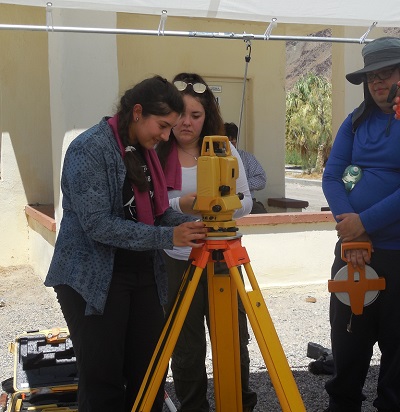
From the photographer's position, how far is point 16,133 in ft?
25.8

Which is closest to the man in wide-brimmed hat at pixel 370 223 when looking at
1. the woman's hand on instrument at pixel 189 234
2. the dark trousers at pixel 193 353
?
the dark trousers at pixel 193 353

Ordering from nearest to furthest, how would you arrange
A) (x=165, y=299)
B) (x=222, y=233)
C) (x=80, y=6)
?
(x=222, y=233) < (x=165, y=299) < (x=80, y=6)

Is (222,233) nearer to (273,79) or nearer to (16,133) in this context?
(16,133)

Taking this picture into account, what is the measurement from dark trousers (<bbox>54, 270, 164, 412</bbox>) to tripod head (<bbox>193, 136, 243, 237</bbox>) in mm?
445

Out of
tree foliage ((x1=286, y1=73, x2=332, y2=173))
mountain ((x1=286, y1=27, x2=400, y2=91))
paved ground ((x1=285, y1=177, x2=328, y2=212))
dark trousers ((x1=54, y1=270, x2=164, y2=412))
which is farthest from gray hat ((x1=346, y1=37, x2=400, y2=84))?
mountain ((x1=286, y1=27, x2=400, y2=91))

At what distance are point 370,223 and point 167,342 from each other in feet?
3.71

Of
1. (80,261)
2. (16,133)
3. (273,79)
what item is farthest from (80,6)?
(273,79)

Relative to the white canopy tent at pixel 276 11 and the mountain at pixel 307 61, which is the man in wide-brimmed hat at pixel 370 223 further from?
the mountain at pixel 307 61

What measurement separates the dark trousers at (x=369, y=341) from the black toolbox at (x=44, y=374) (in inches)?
50.6

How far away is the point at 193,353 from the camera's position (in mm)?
3408

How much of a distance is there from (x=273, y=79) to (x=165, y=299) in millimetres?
6157

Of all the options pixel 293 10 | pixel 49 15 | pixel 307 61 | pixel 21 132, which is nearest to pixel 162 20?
pixel 49 15

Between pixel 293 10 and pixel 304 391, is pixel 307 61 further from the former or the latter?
pixel 304 391

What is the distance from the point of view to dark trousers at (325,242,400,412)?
3240mm
